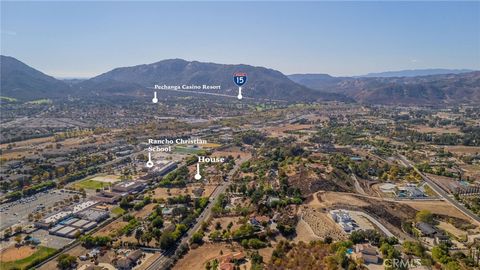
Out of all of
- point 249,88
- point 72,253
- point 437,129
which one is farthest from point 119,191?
point 249,88

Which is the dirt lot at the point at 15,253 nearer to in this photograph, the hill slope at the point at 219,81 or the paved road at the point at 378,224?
the paved road at the point at 378,224

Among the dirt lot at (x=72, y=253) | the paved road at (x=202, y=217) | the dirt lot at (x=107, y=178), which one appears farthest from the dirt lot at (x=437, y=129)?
the dirt lot at (x=72, y=253)

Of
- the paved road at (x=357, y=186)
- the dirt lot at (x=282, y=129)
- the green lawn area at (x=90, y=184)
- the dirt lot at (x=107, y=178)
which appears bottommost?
the paved road at (x=357, y=186)

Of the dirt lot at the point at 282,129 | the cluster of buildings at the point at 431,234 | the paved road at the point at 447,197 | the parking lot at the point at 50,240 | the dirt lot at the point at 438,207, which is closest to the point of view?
the cluster of buildings at the point at 431,234

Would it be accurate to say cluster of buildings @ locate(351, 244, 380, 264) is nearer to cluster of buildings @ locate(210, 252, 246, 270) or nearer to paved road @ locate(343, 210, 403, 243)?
paved road @ locate(343, 210, 403, 243)

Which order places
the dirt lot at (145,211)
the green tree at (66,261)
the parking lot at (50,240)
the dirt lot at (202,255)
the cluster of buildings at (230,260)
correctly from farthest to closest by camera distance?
the dirt lot at (145,211) → the parking lot at (50,240) → the dirt lot at (202,255) → the green tree at (66,261) → the cluster of buildings at (230,260)

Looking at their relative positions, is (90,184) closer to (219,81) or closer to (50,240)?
(50,240)

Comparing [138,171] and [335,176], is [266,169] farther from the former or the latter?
[138,171]
